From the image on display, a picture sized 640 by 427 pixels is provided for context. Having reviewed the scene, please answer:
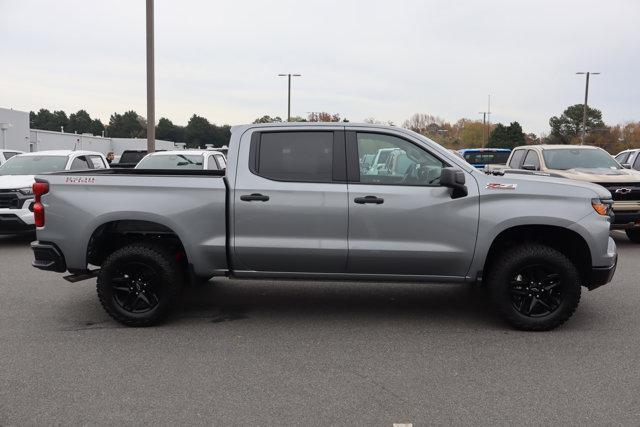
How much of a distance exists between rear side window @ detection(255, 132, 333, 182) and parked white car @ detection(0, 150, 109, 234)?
18.8 feet

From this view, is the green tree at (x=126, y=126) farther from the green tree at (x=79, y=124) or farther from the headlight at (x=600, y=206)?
the headlight at (x=600, y=206)

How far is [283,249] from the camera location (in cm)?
517

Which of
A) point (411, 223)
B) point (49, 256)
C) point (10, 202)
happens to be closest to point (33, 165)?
point (10, 202)

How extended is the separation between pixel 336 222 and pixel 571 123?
84.5 metres

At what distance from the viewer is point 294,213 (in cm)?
513

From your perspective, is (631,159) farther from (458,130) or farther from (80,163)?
(458,130)

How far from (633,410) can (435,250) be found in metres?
2.03

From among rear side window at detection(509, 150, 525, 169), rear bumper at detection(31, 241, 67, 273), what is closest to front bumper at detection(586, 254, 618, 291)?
rear bumper at detection(31, 241, 67, 273)

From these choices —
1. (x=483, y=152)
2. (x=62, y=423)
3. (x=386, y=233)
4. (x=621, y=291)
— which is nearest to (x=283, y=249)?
(x=386, y=233)

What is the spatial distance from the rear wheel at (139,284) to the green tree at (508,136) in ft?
228

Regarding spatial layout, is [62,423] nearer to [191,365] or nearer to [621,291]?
[191,365]

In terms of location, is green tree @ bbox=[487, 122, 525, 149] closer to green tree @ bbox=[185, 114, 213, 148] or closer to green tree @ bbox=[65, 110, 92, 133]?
green tree @ bbox=[185, 114, 213, 148]

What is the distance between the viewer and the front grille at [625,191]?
31.7 feet

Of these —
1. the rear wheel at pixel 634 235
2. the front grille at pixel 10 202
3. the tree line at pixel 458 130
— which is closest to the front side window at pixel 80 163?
the front grille at pixel 10 202
